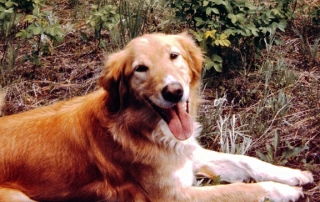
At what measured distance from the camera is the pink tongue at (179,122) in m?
3.18

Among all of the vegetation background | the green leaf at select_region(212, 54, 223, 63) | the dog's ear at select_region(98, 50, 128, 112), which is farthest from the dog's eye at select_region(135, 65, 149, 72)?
the green leaf at select_region(212, 54, 223, 63)

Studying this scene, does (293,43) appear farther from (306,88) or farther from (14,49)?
(14,49)

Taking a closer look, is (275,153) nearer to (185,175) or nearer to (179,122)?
(185,175)

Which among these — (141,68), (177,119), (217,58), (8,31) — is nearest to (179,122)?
(177,119)

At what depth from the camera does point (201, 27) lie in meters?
4.68

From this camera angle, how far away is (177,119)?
320 cm

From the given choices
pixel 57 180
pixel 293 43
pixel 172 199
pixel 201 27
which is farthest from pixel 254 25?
pixel 57 180

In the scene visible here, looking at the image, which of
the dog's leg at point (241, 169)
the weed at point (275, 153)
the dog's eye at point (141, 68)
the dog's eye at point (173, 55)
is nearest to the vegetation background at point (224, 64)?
the weed at point (275, 153)

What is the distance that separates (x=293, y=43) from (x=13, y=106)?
283 centimetres

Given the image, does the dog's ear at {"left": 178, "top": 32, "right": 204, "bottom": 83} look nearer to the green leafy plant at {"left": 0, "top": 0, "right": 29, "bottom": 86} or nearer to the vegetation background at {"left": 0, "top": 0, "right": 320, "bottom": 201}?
the vegetation background at {"left": 0, "top": 0, "right": 320, "bottom": 201}

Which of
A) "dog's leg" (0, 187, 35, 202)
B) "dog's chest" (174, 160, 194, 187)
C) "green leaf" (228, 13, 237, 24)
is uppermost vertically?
A: "green leaf" (228, 13, 237, 24)

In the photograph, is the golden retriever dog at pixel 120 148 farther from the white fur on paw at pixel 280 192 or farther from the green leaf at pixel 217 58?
the green leaf at pixel 217 58

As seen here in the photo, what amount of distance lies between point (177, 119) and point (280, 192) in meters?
0.90

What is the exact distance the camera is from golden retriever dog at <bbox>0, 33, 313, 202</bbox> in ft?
10.7
